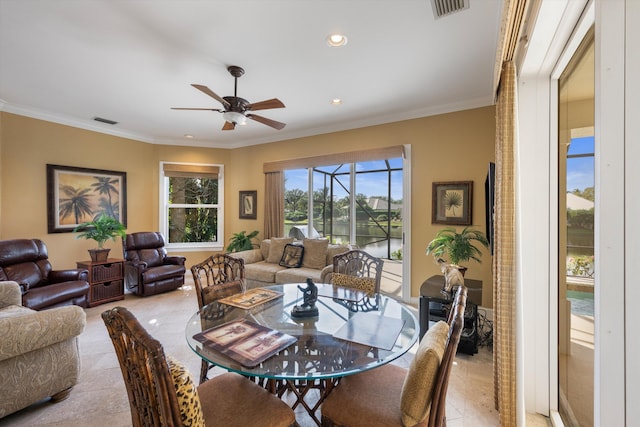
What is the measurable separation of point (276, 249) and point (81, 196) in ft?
11.3

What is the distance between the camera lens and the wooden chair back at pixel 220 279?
214cm

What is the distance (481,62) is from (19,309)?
16.1 feet

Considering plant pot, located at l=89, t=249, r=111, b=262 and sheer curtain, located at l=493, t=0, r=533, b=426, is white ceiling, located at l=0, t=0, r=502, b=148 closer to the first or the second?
sheer curtain, located at l=493, t=0, r=533, b=426

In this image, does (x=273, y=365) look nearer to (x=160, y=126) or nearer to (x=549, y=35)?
(x=549, y=35)

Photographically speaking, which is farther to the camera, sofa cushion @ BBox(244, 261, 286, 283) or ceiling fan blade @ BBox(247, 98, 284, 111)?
sofa cushion @ BBox(244, 261, 286, 283)

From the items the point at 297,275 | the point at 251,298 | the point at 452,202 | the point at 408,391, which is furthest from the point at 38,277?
the point at 452,202

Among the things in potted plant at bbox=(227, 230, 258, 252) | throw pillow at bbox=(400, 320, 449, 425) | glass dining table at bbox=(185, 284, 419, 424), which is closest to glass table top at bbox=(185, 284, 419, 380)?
glass dining table at bbox=(185, 284, 419, 424)

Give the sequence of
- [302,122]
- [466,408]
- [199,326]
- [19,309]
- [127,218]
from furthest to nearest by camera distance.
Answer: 1. [127,218]
2. [302,122]
3. [19,309]
4. [466,408]
5. [199,326]

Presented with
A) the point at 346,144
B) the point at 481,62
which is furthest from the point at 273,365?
the point at 346,144

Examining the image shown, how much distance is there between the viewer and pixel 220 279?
2.56 meters

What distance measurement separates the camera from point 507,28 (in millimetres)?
1470

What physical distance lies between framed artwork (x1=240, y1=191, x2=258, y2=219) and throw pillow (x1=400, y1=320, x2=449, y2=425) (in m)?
5.01

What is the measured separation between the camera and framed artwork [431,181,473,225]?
365 centimetres

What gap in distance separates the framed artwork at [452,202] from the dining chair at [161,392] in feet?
10.7
